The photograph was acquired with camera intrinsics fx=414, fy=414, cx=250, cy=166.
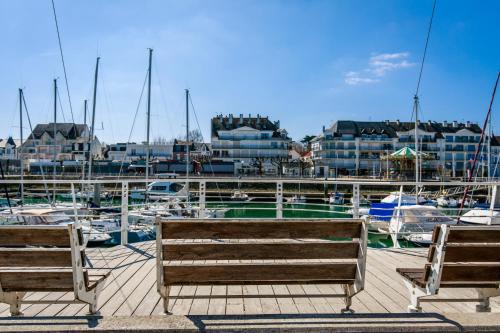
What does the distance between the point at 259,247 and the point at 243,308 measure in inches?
39.0

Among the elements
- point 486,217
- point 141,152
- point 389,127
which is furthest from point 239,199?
point 389,127

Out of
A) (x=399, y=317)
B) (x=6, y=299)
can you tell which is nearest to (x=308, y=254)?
(x=399, y=317)

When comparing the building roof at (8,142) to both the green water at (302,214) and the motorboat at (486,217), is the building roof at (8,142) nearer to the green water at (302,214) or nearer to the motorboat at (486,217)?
the green water at (302,214)

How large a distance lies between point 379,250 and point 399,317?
4.66 m

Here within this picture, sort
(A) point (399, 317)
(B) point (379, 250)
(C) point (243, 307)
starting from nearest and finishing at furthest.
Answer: (A) point (399, 317), (C) point (243, 307), (B) point (379, 250)

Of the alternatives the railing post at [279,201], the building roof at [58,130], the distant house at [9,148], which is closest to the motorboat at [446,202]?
the railing post at [279,201]

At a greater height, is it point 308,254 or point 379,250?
point 308,254

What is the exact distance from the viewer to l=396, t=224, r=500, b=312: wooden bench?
10.7 feet

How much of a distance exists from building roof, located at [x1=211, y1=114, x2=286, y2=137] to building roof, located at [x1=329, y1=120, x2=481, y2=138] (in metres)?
12.8

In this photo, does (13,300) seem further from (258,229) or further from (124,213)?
(124,213)

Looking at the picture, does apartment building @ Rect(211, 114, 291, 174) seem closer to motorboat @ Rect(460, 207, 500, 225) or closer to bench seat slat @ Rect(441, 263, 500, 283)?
motorboat @ Rect(460, 207, 500, 225)

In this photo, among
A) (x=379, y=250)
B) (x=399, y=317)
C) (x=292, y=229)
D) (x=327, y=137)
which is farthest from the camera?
(x=327, y=137)

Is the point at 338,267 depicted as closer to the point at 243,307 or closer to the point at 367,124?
the point at 243,307

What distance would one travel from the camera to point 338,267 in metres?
3.45
